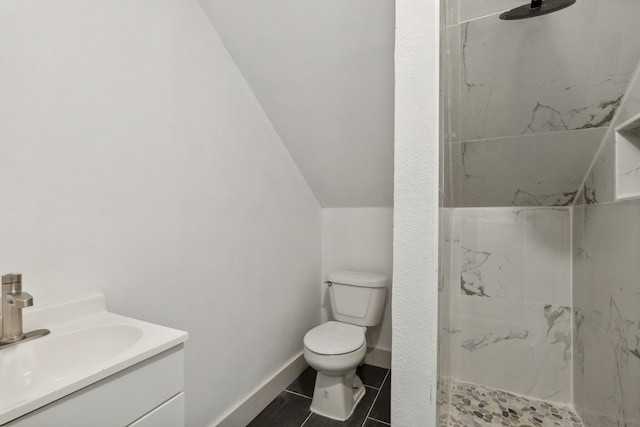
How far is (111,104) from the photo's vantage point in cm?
111

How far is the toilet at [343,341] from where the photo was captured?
1.71 metres

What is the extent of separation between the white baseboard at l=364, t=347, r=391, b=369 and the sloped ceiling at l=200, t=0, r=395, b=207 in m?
1.15

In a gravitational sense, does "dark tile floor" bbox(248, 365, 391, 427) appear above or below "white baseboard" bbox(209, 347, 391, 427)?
below

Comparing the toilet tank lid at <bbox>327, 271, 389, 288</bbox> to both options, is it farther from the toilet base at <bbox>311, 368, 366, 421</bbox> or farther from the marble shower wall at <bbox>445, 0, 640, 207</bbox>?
the marble shower wall at <bbox>445, 0, 640, 207</bbox>

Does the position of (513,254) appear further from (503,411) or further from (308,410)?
(308,410)

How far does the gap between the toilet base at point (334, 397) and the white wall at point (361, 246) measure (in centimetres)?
58

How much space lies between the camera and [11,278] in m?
0.80

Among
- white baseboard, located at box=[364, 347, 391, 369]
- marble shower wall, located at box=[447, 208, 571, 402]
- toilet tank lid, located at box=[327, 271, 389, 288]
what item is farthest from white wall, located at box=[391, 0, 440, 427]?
white baseboard, located at box=[364, 347, 391, 369]

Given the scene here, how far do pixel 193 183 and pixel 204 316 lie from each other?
61cm

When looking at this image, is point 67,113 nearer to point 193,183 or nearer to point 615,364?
point 193,183

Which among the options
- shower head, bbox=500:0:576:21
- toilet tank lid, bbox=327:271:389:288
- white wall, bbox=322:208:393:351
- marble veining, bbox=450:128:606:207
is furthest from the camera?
white wall, bbox=322:208:393:351

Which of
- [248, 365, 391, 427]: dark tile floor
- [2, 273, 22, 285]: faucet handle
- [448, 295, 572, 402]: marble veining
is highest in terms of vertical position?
[2, 273, 22, 285]: faucet handle

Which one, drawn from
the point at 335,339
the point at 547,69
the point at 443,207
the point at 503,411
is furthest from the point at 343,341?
the point at 547,69

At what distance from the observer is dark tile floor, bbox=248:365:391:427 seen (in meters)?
1.70
